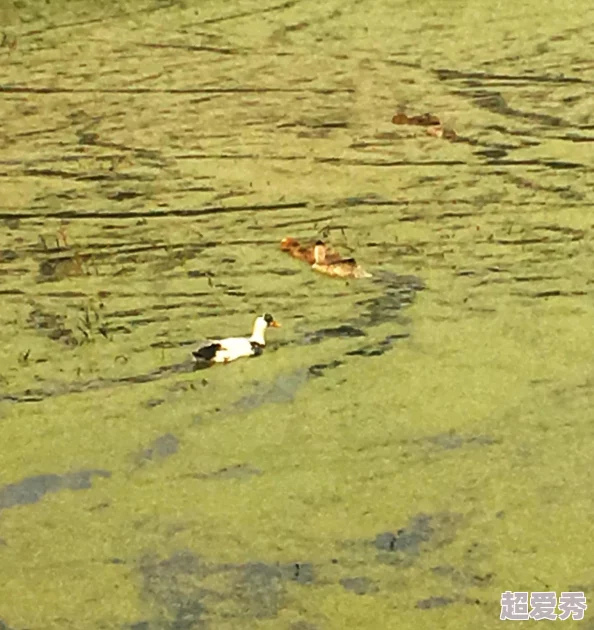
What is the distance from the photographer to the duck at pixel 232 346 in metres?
0.51

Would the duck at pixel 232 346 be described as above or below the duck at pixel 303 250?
below

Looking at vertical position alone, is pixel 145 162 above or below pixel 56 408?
above

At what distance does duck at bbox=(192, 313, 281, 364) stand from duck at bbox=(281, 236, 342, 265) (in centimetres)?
4

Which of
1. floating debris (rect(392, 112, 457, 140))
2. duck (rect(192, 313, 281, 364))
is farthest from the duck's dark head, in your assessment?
floating debris (rect(392, 112, 457, 140))

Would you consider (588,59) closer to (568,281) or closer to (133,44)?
(568,281)

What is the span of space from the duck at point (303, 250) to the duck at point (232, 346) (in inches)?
1.8

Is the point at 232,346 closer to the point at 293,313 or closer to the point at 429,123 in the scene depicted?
the point at 293,313

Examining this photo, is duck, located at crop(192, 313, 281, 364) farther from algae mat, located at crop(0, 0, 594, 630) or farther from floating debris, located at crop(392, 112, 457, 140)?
floating debris, located at crop(392, 112, 457, 140)

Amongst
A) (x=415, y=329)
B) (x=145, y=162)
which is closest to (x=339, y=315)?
(x=415, y=329)

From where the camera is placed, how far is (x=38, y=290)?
19.6 inches

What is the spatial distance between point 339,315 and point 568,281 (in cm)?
15

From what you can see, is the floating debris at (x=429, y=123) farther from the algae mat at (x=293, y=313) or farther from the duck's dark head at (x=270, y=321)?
the duck's dark head at (x=270, y=321)

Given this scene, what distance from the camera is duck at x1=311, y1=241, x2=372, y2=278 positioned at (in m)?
0.51

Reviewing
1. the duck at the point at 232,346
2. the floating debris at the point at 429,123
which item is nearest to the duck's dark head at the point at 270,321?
the duck at the point at 232,346
